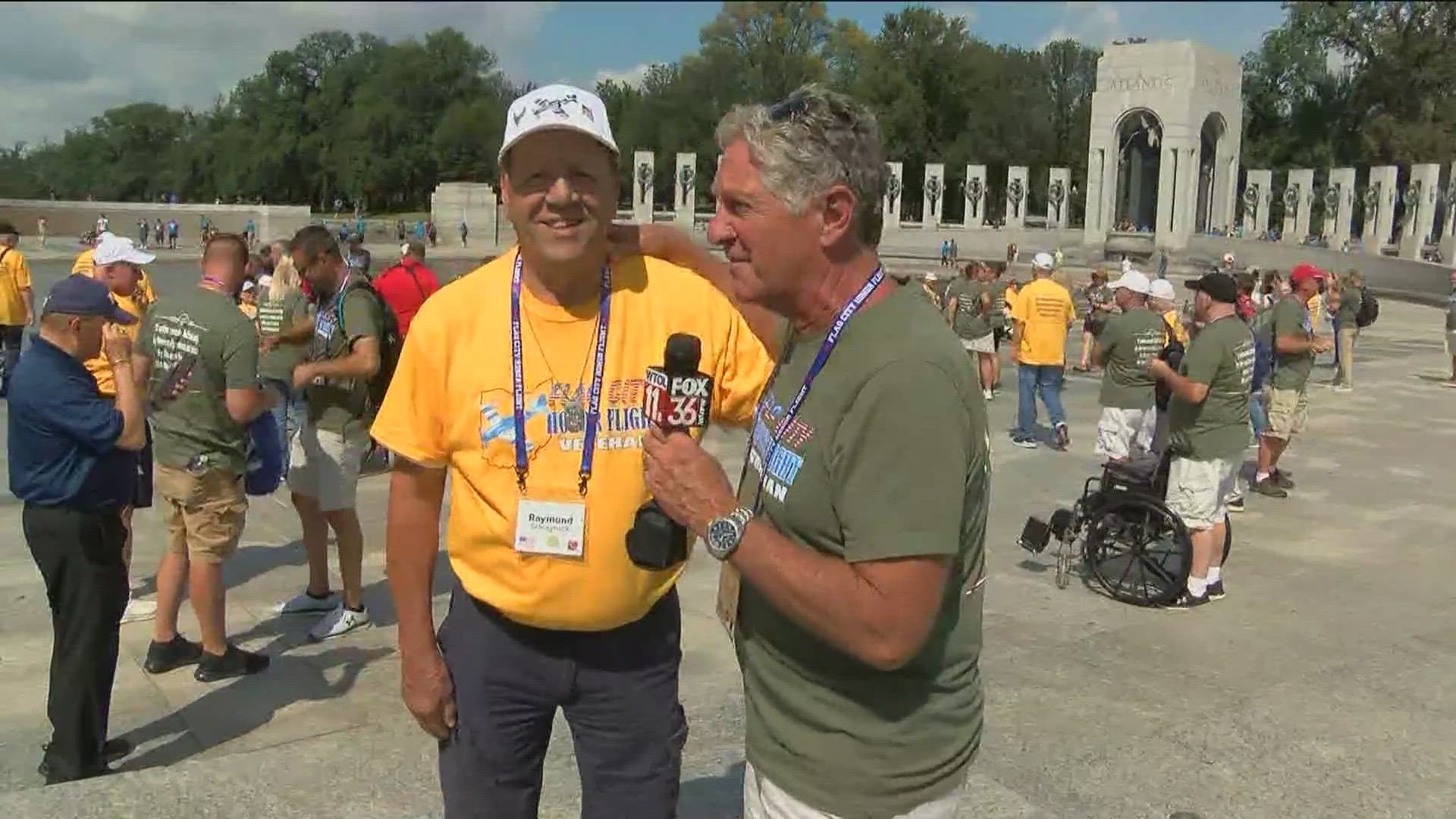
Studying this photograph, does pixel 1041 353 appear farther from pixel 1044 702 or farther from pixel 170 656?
pixel 170 656

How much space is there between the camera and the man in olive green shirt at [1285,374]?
31.7ft

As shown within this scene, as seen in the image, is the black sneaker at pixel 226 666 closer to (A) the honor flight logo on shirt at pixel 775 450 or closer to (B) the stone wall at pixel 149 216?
(A) the honor flight logo on shirt at pixel 775 450

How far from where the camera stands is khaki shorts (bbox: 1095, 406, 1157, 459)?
930 centimetres

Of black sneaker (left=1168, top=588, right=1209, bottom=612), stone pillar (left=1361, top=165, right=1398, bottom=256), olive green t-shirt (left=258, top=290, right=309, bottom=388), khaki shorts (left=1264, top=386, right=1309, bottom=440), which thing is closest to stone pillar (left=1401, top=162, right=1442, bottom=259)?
stone pillar (left=1361, top=165, right=1398, bottom=256)

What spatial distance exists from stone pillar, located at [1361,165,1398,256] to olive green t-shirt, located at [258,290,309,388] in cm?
4857

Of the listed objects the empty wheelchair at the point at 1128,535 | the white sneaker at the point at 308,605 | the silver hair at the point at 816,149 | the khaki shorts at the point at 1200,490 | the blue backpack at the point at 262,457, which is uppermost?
the silver hair at the point at 816,149

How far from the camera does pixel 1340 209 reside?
49562 millimetres

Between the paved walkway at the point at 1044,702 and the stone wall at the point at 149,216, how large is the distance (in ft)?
177

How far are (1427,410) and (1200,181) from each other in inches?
1884

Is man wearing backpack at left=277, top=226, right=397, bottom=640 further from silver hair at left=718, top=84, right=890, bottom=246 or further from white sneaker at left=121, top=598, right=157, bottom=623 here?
silver hair at left=718, top=84, right=890, bottom=246

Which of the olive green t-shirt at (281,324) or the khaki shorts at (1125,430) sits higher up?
the olive green t-shirt at (281,324)

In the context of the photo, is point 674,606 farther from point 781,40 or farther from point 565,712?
point 781,40

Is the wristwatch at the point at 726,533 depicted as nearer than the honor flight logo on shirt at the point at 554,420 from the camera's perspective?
Yes

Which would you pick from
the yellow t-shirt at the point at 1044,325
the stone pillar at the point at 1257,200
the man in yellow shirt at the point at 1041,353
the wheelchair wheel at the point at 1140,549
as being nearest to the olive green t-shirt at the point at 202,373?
the wheelchair wheel at the point at 1140,549
